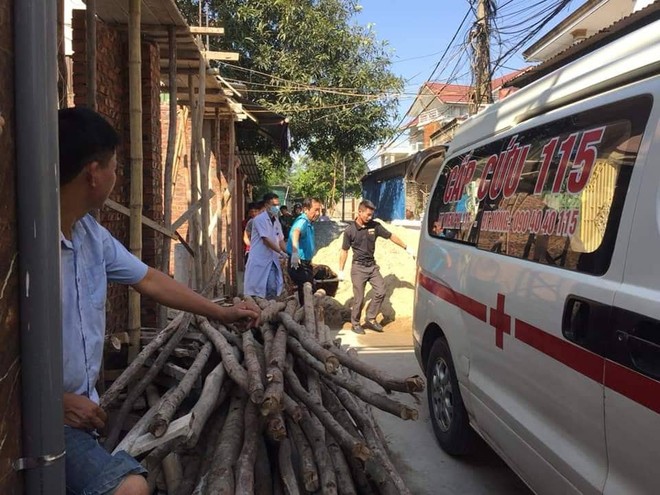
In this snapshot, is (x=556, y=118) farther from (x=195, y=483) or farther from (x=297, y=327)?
Result: (x=195, y=483)

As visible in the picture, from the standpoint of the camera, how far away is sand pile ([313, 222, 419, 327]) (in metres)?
8.92

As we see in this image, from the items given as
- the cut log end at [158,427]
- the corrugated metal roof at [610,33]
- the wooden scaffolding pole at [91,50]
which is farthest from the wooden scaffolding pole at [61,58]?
the corrugated metal roof at [610,33]

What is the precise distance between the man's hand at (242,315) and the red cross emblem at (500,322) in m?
1.23

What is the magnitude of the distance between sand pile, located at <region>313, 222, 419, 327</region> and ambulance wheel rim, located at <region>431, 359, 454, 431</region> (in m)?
4.34

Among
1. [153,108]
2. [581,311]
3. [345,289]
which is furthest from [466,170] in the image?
[345,289]

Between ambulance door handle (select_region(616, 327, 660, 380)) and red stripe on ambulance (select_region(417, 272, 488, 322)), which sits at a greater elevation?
ambulance door handle (select_region(616, 327, 660, 380))

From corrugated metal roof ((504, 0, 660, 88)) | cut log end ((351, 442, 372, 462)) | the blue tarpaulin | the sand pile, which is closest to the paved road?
cut log end ((351, 442, 372, 462))

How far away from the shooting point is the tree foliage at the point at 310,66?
1244 cm

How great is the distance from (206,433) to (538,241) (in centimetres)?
193

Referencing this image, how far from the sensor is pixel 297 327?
386cm

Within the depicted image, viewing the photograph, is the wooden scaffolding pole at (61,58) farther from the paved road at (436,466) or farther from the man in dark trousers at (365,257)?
the man in dark trousers at (365,257)

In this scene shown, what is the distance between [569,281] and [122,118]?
416 cm

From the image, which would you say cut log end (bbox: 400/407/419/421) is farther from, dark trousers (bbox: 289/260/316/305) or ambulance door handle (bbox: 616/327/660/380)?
dark trousers (bbox: 289/260/316/305)

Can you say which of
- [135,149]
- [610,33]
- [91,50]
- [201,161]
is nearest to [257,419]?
[135,149]
